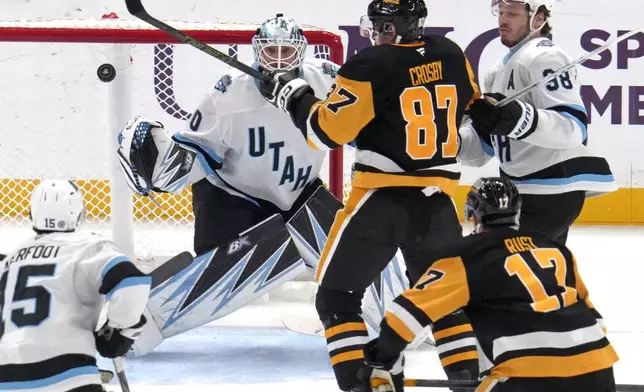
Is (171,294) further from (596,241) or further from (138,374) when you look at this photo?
(596,241)

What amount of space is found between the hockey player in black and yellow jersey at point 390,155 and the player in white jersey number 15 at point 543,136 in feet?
0.78

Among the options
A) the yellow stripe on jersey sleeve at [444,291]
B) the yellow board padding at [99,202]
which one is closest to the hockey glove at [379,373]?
the yellow stripe on jersey sleeve at [444,291]

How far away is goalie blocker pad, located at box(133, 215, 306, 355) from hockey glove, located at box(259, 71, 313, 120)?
755 millimetres

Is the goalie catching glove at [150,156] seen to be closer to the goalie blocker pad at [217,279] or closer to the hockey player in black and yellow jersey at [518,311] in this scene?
the goalie blocker pad at [217,279]

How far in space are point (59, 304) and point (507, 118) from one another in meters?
1.29

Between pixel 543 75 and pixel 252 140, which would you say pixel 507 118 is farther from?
pixel 252 140

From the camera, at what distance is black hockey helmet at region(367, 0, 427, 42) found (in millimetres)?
3053

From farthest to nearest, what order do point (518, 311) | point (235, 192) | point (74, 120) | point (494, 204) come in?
1. point (74, 120)
2. point (235, 192)
3. point (494, 204)
4. point (518, 311)

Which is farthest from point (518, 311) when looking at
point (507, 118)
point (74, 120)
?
point (74, 120)

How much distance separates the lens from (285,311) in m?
4.47

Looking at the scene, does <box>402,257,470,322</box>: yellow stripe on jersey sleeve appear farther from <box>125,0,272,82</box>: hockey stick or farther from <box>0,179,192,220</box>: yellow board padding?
<box>0,179,192,220</box>: yellow board padding

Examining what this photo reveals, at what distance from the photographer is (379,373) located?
282 centimetres

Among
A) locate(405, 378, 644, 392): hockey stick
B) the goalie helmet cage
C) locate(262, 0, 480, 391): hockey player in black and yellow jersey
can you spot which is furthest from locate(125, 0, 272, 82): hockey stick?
the goalie helmet cage

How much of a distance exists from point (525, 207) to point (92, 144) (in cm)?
302
